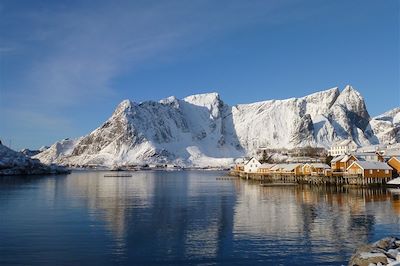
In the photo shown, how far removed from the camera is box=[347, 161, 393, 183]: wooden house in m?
53.3

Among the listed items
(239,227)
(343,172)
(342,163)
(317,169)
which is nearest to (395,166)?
(343,172)

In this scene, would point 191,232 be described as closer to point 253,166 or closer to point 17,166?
point 253,166

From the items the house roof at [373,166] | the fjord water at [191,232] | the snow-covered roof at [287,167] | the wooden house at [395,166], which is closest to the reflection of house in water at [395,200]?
the fjord water at [191,232]

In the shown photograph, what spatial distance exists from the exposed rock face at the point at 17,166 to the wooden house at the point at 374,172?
77.7m

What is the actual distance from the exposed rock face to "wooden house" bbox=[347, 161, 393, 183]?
77.7 m

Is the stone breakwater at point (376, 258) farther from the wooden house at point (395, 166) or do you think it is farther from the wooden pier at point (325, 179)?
the wooden house at point (395, 166)

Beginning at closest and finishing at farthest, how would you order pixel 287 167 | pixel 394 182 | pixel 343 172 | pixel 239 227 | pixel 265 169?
pixel 239 227
pixel 394 182
pixel 343 172
pixel 287 167
pixel 265 169

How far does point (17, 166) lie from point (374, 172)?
8527 centimetres

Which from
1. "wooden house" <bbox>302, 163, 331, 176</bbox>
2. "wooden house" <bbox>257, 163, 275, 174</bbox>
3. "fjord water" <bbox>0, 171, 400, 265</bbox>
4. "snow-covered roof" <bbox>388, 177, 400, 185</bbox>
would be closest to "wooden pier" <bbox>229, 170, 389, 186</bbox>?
"wooden house" <bbox>302, 163, 331, 176</bbox>

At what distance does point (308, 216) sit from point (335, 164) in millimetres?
36312

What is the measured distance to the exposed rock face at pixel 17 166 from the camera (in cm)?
10369

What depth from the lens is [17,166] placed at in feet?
352

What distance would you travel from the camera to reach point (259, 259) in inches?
690

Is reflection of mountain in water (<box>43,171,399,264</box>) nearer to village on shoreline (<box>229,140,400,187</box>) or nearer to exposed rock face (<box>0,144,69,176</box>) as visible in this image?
village on shoreline (<box>229,140,400,187</box>)
